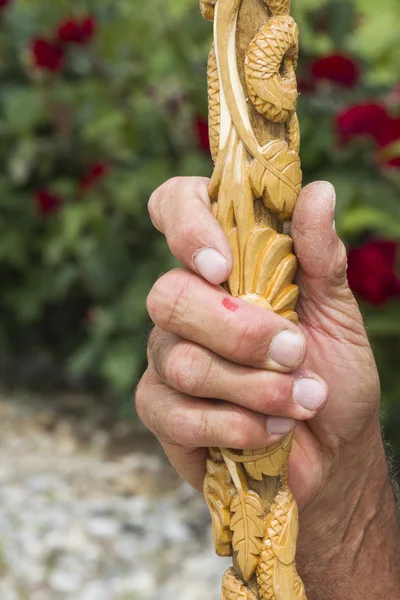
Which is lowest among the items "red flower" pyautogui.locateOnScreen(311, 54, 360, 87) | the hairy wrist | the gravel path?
the gravel path

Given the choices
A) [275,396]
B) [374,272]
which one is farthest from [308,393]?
[374,272]

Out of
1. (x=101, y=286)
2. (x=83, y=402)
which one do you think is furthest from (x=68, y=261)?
(x=83, y=402)

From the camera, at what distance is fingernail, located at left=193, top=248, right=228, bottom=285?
101cm

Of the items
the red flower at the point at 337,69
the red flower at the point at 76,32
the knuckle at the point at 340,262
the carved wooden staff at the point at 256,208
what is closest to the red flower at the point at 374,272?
the red flower at the point at 337,69

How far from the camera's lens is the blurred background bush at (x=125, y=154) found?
2600mm

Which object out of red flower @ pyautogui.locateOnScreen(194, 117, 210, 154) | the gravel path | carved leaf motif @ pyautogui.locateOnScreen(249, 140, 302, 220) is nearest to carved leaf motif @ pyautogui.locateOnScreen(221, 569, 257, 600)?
carved leaf motif @ pyautogui.locateOnScreen(249, 140, 302, 220)

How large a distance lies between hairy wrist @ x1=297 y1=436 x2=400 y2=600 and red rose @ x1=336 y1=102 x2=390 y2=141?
134 centimetres

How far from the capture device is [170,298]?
107cm

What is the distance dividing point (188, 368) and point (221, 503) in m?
0.17

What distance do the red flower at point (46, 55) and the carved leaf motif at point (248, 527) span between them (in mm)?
2561

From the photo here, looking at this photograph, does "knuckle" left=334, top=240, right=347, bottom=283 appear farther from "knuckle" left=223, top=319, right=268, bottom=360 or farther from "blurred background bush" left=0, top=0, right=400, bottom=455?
"blurred background bush" left=0, top=0, right=400, bottom=455

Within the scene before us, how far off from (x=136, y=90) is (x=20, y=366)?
1609 millimetres

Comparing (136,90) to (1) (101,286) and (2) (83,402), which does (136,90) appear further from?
(2) (83,402)

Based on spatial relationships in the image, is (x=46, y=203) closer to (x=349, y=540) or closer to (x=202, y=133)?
(x=202, y=133)
